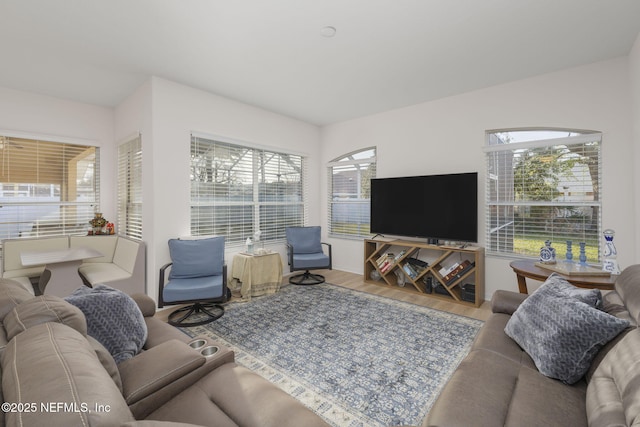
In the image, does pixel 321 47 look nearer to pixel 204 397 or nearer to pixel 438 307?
pixel 204 397

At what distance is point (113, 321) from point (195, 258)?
1902 millimetres

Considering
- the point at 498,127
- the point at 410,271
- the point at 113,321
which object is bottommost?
the point at 410,271

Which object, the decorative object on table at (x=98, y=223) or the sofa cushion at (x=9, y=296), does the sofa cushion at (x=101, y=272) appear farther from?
the sofa cushion at (x=9, y=296)

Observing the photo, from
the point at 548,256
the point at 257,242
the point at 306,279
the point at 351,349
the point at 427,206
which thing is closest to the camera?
the point at 351,349

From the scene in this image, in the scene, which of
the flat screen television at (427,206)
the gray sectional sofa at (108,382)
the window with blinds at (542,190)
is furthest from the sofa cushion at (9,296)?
the window with blinds at (542,190)

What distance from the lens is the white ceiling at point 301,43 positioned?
2258 mm

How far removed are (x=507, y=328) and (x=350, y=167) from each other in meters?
3.87

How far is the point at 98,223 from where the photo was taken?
4.21 metres

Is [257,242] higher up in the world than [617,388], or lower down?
higher up

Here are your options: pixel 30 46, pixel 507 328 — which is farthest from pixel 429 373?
pixel 30 46

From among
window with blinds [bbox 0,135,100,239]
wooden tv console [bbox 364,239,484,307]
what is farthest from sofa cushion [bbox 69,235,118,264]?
wooden tv console [bbox 364,239,484,307]

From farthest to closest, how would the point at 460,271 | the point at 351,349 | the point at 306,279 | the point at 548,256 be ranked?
the point at 306,279, the point at 460,271, the point at 548,256, the point at 351,349

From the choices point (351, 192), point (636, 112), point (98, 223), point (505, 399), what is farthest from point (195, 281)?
point (636, 112)

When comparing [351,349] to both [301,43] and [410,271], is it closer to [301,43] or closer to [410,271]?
[410,271]
